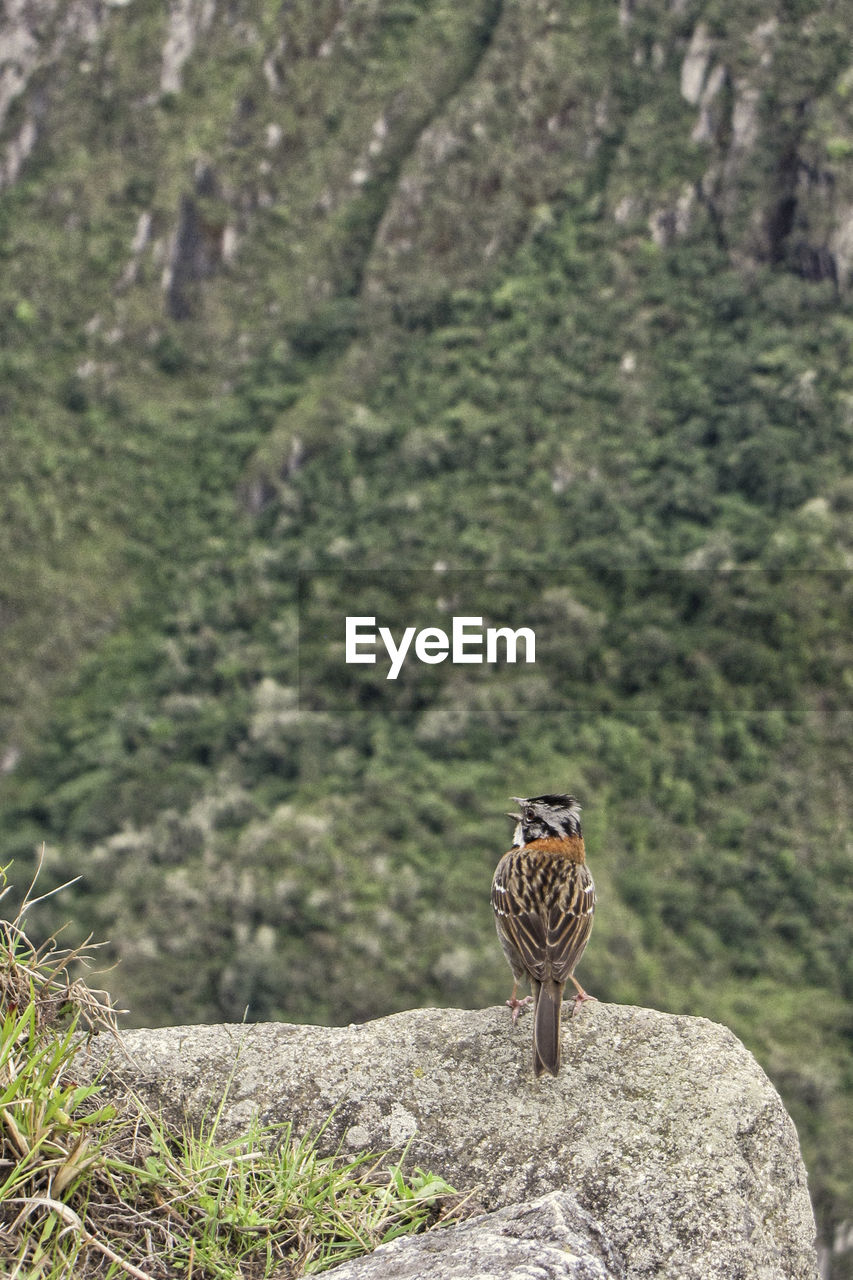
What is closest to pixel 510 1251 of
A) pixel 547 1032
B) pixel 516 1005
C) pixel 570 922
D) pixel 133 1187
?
pixel 133 1187

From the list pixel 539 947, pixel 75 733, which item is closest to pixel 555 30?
pixel 75 733

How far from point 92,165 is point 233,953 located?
5689cm

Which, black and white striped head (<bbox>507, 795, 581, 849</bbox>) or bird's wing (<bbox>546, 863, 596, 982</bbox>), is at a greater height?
black and white striped head (<bbox>507, 795, 581, 849</bbox>)

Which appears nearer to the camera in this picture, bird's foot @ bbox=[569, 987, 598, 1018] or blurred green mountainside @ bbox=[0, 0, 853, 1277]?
bird's foot @ bbox=[569, 987, 598, 1018]

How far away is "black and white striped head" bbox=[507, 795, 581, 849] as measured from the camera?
4.75 metres

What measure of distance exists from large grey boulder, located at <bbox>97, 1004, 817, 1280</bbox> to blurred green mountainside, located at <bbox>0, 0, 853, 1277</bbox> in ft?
121

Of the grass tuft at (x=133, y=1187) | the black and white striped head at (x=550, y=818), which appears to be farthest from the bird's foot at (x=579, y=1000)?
the grass tuft at (x=133, y=1187)

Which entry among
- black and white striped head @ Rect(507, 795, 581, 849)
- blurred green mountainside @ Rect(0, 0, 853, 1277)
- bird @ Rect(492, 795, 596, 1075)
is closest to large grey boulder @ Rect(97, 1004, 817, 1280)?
bird @ Rect(492, 795, 596, 1075)

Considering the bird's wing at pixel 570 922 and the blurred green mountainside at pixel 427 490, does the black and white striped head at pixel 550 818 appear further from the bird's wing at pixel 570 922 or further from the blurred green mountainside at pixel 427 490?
the blurred green mountainside at pixel 427 490

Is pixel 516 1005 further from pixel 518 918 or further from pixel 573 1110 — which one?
→ pixel 573 1110

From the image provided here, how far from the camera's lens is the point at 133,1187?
9.84 feet

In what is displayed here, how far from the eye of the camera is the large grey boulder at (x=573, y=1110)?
3260mm

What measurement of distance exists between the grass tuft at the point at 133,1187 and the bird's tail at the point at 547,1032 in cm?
60

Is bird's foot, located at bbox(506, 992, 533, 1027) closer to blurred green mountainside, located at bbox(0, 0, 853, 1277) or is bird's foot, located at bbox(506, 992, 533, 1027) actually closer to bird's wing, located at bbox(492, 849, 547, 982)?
bird's wing, located at bbox(492, 849, 547, 982)
